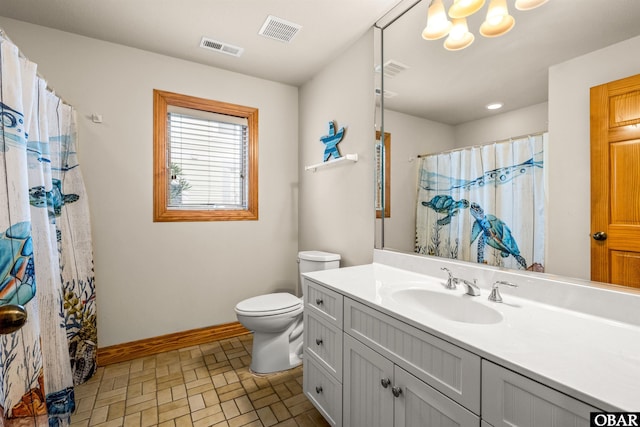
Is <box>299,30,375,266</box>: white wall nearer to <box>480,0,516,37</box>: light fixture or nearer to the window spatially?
the window

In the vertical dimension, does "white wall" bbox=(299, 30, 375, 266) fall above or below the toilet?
above

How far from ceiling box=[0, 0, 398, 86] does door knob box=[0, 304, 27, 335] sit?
1.85 metres

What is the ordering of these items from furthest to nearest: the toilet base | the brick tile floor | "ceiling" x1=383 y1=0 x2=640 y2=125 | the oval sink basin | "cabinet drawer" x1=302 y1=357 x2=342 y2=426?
the toilet base → the brick tile floor → "cabinet drawer" x1=302 y1=357 x2=342 y2=426 → the oval sink basin → "ceiling" x1=383 y1=0 x2=640 y2=125

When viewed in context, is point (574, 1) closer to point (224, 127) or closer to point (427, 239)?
point (427, 239)

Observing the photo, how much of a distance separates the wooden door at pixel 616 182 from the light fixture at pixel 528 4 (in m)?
0.43

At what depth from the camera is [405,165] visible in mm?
1749

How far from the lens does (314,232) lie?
264 cm

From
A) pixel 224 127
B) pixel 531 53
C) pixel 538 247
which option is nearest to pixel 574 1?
pixel 531 53

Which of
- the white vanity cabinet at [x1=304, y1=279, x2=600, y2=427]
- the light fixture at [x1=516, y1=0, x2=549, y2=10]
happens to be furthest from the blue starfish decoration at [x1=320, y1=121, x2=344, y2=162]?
the light fixture at [x1=516, y1=0, x2=549, y2=10]

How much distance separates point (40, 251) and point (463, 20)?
2292mm

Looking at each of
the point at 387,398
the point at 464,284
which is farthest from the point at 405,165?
the point at 387,398

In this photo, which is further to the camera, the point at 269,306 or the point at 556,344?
the point at 269,306

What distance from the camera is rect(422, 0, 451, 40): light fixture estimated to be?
1447 mm

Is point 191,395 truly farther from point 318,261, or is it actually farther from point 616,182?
point 616,182
